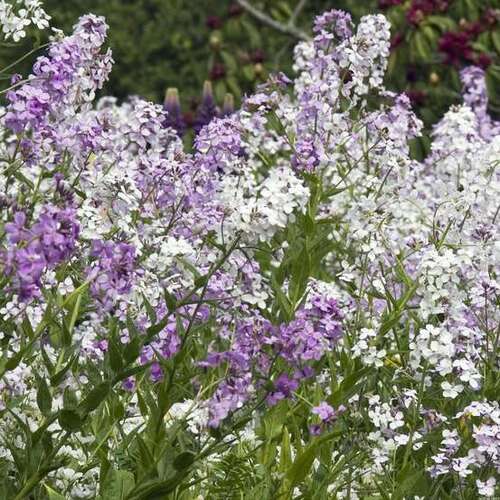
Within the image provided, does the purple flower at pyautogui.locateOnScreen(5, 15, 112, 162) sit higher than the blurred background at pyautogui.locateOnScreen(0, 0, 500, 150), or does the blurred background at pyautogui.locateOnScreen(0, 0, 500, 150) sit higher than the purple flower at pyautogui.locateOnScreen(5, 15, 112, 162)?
the blurred background at pyautogui.locateOnScreen(0, 0, 500, 150)

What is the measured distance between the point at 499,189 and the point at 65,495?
5.10 feet

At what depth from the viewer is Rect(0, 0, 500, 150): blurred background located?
817cm

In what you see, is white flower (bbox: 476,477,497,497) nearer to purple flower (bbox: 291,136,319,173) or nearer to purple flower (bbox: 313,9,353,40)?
purple flower (bbox: 291,136,319,173)

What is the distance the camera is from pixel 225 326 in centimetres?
372

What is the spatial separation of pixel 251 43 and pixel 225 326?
6.32 meters

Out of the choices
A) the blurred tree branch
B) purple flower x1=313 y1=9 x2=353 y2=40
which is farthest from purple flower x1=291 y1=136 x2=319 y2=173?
the blurred tree branch

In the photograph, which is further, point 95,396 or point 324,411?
point 324,411

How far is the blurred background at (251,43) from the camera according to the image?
26.8 feet

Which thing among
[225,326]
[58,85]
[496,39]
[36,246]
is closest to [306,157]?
[225,326]

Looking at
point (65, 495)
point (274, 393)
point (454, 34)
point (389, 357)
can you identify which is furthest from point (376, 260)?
point (454, 34)

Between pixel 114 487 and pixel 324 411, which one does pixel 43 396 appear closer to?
pixel 114 487

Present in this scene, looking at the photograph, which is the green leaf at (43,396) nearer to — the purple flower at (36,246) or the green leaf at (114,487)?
the green leaf at (114,487)

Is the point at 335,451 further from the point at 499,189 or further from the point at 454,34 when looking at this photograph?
the point at 454,34

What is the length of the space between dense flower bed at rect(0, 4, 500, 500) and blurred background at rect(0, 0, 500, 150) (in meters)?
1.74
